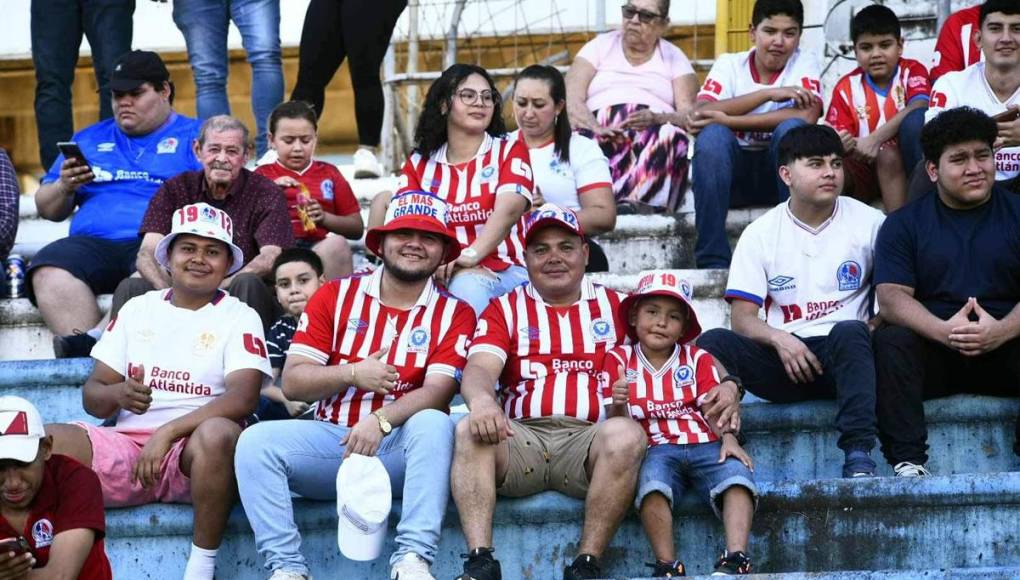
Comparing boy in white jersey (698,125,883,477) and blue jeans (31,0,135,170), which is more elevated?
blue jeans (31,0,135,170)

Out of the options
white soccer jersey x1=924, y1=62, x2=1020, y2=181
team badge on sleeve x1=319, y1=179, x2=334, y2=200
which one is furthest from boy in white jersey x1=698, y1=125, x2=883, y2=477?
team badge on sleeve x1=319, y1=179, x2=334, y2=200

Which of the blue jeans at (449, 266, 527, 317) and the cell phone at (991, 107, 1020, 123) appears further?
the cell phone at (991, 107, 1020, 123)

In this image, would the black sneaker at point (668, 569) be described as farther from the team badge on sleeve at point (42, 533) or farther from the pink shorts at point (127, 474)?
the team badge on sleeve at point (42, 533)

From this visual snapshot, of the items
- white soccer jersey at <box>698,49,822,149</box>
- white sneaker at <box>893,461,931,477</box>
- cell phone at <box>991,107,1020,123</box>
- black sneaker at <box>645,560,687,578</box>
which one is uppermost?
white soccer jersey at <box>698,49,822,149</box>

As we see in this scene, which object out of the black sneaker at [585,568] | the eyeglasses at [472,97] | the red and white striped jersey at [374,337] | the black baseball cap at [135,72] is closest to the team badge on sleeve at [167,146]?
the black baseball cap at [135,72]

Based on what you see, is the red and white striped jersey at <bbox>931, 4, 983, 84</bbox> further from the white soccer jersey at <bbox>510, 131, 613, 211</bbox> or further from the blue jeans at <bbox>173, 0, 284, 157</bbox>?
the blue jeans at <bbox>173, 0, 284, 157</bbox>

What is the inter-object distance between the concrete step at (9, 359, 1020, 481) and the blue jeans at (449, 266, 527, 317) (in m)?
0.93

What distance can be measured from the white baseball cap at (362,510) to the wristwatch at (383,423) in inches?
6.7

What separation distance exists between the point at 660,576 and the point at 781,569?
0.41 meters

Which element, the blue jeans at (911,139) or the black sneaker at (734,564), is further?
the blue jeans at (911,139)

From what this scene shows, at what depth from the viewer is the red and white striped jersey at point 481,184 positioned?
625cm

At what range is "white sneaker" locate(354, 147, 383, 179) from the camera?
7.97 m

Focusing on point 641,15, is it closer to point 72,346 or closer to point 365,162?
point 365,162

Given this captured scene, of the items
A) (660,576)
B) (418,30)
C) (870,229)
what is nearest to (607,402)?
(660,576)
